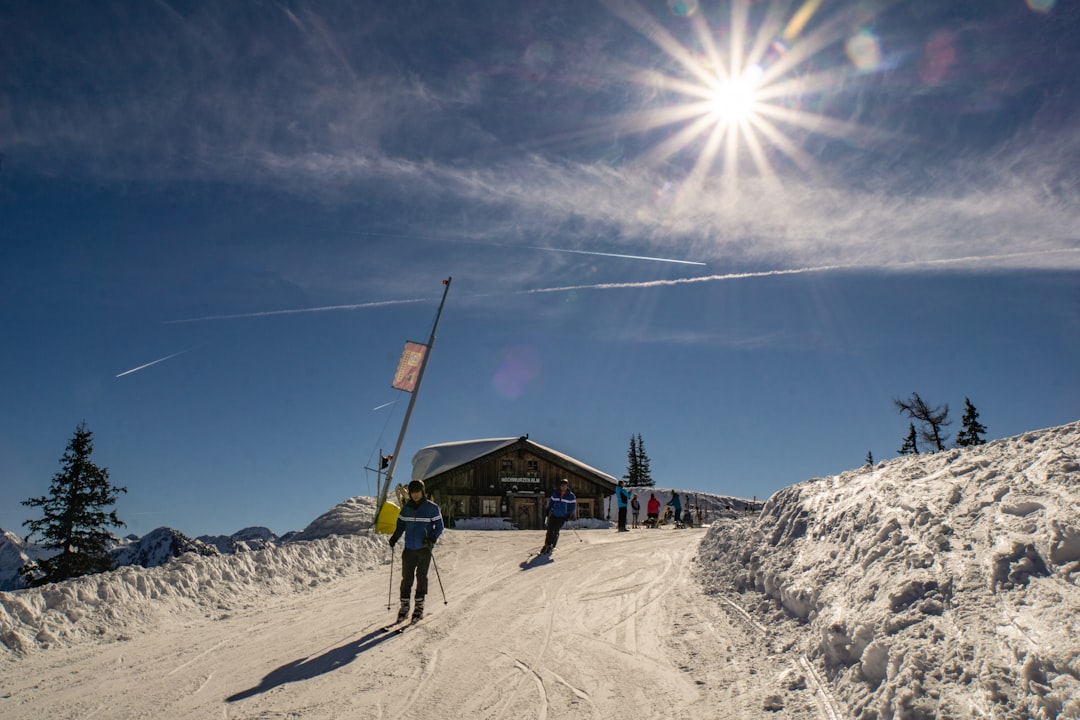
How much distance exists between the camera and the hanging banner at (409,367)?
2533 centimetres

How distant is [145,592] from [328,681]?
246 inches

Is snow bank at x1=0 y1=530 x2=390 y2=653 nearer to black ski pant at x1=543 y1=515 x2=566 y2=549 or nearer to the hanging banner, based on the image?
black ski pant at x1=543 y1=515 x2=566 y2=549

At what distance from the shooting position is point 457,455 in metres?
44.3

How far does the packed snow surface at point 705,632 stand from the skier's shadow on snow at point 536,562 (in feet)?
9.24

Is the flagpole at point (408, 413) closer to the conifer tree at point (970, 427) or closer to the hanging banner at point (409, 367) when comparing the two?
the hanging banner at point (409, 367)

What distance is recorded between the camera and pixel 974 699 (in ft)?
14.2

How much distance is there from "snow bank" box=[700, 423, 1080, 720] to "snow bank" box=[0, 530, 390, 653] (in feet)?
32.4

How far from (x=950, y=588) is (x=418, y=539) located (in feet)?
23.7

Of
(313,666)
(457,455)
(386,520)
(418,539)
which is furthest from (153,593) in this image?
(457,455)

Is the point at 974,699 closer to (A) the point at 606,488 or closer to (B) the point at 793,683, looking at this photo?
(B) the point at 793,683

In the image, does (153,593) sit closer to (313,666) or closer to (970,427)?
(313,666)

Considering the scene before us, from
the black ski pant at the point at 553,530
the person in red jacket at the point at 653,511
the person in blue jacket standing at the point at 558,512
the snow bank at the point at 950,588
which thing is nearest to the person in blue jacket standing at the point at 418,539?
the snow bank at the point at 950,588

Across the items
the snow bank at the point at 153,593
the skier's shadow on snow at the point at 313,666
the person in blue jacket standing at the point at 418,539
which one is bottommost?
the skier's shadow on snow at the point at 313,666

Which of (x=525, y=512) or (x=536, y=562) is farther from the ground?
(x=525, y=512)
